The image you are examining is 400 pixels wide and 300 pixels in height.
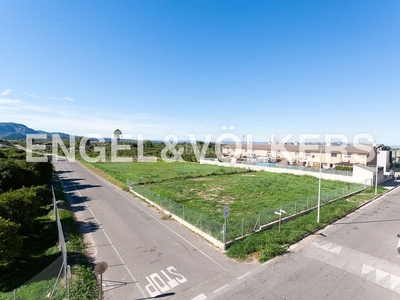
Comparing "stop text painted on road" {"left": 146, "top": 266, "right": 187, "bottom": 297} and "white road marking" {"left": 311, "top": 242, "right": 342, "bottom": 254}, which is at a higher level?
"white road marking" {"left": 311, "top": 242, "right": 342, "bottom": 254}

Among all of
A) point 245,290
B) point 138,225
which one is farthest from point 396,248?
point 138,225

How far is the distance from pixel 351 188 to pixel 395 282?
19.0m

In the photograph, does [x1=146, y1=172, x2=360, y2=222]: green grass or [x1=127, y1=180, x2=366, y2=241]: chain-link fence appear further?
[x1=146, y1=172, x2=360, y2=222]: green grass

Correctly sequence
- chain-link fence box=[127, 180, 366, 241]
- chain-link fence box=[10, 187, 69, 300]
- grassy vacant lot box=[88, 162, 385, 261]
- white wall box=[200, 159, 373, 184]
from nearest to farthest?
chain-link fence box=[10, 187, 69, 300]
grassy vacant lot box=[88, 162, 385, 261]
chain-link fence box=[127, 180, 366, 241]
white wall box=[200, 159, 373, 184]

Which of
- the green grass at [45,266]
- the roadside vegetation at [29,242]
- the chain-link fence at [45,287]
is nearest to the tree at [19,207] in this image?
the roadside vegetation at [29,242]

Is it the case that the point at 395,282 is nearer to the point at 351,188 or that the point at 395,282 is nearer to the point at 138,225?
the point at 138,225

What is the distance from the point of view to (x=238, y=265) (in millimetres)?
10406

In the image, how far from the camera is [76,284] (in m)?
8.66

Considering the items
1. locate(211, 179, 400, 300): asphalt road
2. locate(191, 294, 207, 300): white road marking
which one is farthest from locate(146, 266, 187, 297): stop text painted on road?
locate(211, 179, 400, 300): asphalt road

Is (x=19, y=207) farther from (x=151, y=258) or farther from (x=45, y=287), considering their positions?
(x=151, y=258)

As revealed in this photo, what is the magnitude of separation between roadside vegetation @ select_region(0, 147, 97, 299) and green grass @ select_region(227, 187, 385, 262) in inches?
270

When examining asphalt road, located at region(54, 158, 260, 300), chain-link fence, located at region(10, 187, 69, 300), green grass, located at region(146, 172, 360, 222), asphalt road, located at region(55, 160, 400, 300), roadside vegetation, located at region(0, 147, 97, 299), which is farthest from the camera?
green grass, located at region(146, 172, 360, 222)

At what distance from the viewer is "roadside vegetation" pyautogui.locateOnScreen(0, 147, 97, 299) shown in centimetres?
895

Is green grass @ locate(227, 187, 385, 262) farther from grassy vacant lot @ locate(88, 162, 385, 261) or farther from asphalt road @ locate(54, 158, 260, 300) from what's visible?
asphalt road @ locate(54, 158, 260, 300)
